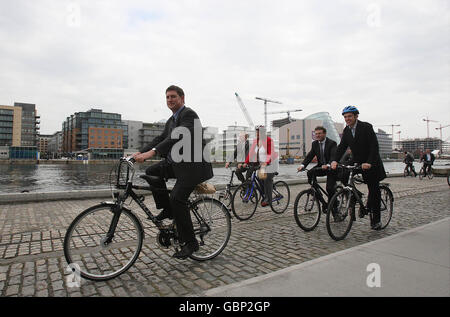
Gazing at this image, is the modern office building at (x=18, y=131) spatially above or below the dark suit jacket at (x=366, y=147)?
above

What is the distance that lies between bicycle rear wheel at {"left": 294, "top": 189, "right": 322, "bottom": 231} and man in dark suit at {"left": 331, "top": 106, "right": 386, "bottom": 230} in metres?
0.81

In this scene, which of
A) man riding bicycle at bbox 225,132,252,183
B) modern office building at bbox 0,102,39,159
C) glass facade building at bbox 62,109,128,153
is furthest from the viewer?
glass facade building at bbox 62,109,128,153

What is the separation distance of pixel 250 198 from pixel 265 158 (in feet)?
3.48

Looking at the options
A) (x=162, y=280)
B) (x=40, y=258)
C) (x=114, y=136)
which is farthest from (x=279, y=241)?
(x=114, y=136)

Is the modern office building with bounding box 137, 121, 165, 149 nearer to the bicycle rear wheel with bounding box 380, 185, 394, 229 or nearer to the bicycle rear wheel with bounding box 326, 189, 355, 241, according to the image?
the bicycle rear wheel with bounding box 380, 185, 394, 229

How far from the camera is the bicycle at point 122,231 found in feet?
9.61

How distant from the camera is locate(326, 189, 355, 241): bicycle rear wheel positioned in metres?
4.54

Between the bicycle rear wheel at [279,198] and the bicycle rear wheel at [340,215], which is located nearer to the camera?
the bicycle rear wheel at [340,215]

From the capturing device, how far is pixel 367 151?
16.7 feet

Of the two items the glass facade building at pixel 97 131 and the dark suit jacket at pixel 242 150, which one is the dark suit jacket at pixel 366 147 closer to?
the dark suit jacket at pixel 242 150

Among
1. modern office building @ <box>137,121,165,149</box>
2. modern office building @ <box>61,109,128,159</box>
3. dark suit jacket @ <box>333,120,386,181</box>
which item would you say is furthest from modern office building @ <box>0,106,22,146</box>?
dark suit jacket @ <box>333,120,386,181</box>

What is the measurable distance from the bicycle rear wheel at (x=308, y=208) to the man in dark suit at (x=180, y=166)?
2420 mm

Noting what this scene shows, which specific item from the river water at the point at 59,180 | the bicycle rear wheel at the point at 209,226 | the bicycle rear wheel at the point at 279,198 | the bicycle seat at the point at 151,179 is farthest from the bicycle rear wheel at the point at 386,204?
the river water at the point at 59,180
